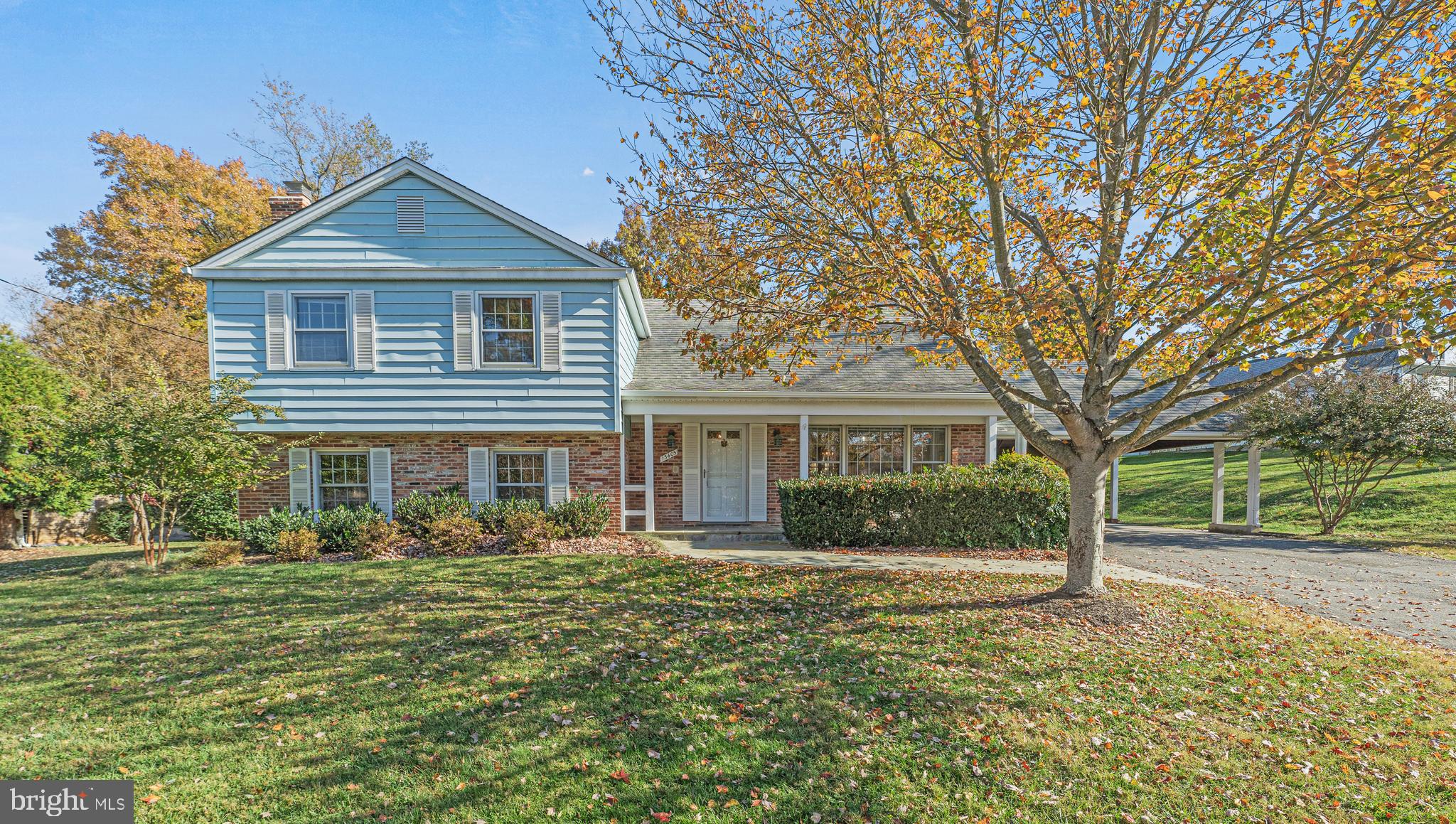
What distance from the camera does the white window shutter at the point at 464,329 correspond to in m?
12.2

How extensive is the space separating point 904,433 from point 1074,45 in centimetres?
941

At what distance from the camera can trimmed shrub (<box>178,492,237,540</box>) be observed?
12.6m

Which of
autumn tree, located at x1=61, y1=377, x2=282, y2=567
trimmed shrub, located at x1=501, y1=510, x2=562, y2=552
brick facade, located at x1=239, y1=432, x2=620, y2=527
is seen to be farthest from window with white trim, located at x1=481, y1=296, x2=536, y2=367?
autumn tree, located at x1=61, y1=377, x2=282, y2=567

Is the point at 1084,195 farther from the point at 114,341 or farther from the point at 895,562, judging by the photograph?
the point at 114,341

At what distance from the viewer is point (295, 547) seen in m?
10.6

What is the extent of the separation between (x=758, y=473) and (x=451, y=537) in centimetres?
655

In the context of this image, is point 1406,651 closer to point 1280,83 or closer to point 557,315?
point 1280,83

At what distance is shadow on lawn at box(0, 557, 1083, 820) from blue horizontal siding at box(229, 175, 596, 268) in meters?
6.01

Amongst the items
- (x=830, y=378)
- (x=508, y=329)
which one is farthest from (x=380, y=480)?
(x=830, y=378)

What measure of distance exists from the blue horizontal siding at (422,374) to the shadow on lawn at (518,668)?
152 inches

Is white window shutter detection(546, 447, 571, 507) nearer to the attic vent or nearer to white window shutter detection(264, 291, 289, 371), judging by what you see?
the attic vent

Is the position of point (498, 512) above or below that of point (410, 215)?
below

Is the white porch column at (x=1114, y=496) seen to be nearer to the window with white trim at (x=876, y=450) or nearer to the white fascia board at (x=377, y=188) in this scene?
the window with white trim at (x=876, y=450)

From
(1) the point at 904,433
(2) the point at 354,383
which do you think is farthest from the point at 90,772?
(1) the point at 904,433
